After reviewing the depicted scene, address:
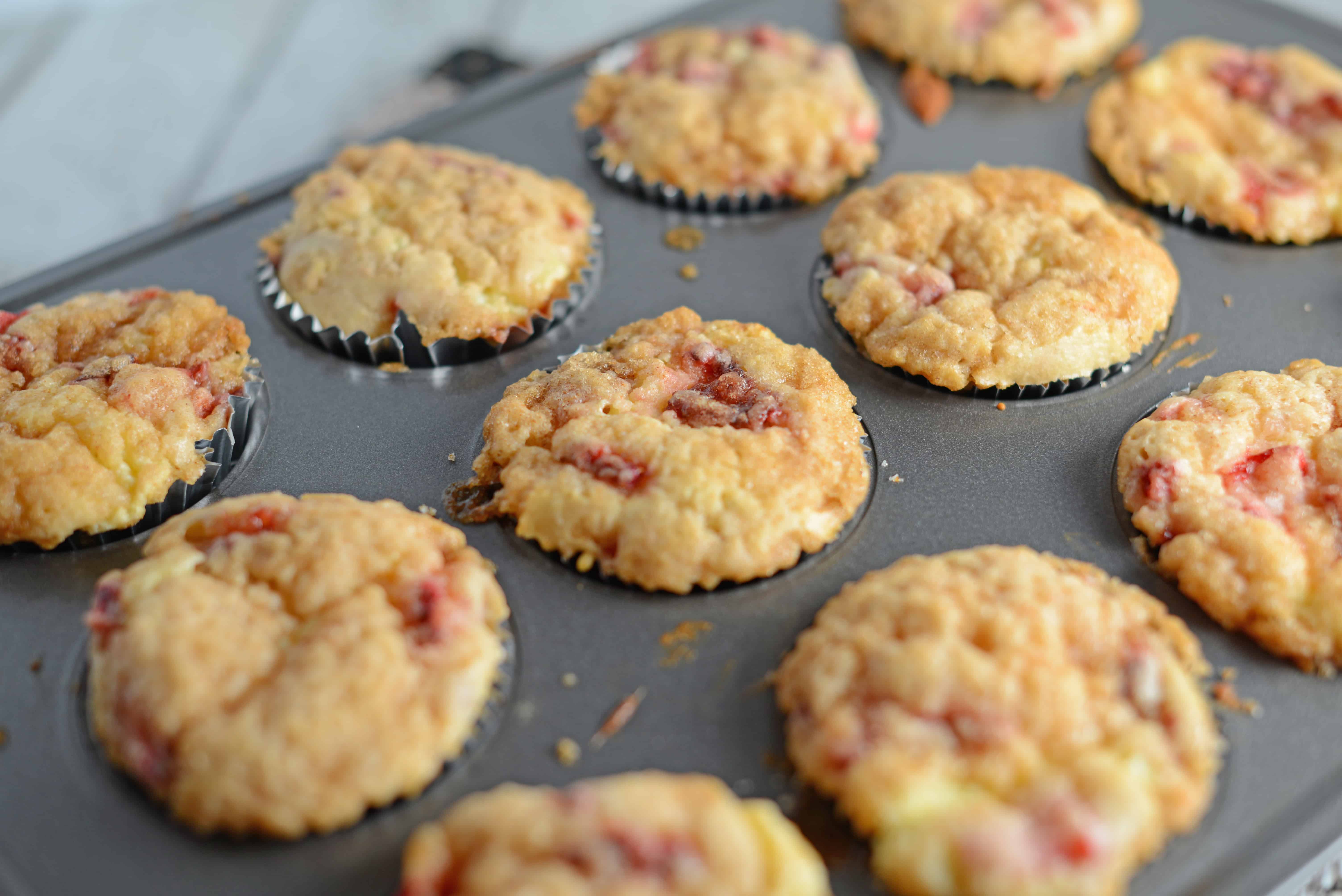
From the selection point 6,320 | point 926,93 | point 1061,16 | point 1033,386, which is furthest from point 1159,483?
point 6,320

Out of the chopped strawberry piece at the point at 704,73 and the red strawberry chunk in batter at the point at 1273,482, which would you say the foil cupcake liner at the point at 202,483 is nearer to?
the chopped strawberry piece at the point at 704,73

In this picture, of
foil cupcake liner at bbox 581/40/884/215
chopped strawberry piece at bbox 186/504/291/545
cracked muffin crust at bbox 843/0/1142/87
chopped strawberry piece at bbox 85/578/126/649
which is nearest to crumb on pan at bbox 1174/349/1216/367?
foil cupcake liner at bbox 581/40/884/215

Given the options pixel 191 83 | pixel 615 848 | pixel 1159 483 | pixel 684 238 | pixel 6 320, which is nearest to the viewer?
pixel 615 848

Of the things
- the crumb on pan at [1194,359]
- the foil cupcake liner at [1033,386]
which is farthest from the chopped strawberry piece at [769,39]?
the crumb on pan at [1194,359]

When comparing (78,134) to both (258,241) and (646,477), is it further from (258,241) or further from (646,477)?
(646,477)

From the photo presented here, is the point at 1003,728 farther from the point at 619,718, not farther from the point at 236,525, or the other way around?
the point at 236,525

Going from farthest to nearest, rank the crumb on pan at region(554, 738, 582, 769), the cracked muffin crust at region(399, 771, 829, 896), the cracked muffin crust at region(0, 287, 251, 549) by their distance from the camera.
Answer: the cracked muffin crust at region(0, 287, 251, 549), the crumb on pan at region(554, 738, 582, 769), the cracked muffin crust at region(399, 771, 829, 896)

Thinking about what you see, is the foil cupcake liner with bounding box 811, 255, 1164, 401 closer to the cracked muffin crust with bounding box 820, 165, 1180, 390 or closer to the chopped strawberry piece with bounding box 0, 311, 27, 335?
the cracked muffin crust with bounding box 820, 165, 1180, 390
